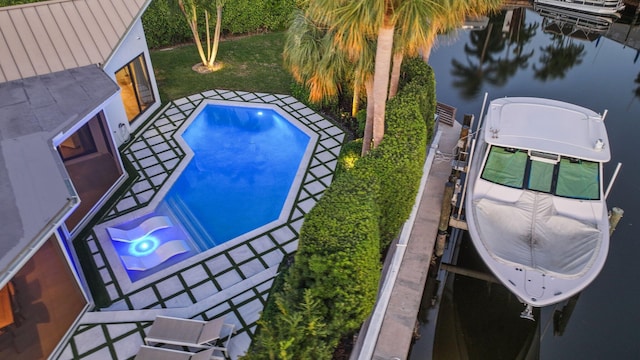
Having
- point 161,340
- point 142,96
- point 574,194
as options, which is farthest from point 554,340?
point 142,96

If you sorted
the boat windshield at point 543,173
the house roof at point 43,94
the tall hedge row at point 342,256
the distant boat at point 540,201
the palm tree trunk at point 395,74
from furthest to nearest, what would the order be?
the palm tree trunk at point 395,74
the boat windshield at point 543,173
the distant boat at point 540,201
the house roof at point 43,94
the tall hedge row at point 342,256

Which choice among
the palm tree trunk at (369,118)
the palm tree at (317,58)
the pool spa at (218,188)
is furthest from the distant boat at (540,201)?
the pool spa at (218,188)

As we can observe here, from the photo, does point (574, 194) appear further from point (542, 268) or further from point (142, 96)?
point (142, 96)

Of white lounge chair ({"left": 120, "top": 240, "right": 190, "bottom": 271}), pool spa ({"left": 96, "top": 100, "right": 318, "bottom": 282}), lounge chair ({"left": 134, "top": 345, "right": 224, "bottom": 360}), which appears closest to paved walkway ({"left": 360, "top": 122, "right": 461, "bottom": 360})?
lounge chair ({"left": 134, "top": 345, "right": 224, "bottom": 360})

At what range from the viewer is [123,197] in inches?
550

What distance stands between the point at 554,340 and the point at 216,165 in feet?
38.4

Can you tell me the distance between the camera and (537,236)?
10977mm

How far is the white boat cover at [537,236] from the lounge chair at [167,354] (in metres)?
6.82

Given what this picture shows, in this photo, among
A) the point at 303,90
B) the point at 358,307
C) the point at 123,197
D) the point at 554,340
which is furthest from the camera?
the point at 303,90

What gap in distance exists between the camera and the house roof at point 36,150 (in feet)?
26.4

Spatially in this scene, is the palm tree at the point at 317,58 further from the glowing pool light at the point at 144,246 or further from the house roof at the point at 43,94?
the glowing pool light at the point at 144,246

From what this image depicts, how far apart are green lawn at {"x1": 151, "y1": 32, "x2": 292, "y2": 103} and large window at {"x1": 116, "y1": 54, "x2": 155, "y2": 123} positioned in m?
1.47

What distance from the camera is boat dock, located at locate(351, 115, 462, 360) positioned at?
9.69 m

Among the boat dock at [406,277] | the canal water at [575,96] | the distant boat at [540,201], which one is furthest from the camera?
the canal water at [575,96]
